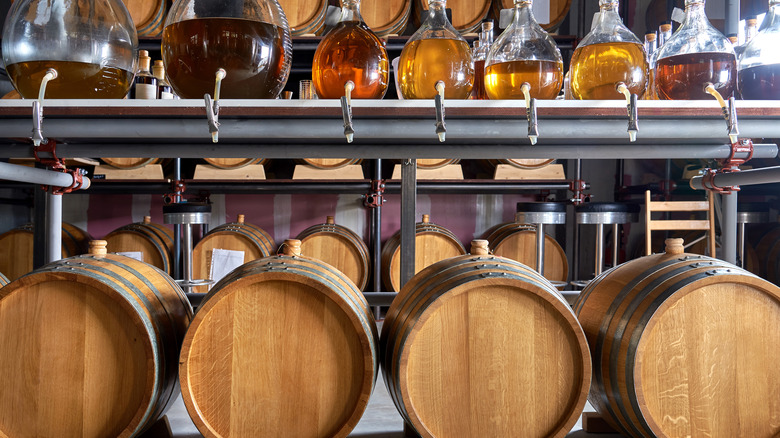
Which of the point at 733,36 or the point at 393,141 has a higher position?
the point at 733,36

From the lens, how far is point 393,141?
1446 millimetres

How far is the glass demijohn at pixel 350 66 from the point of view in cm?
120

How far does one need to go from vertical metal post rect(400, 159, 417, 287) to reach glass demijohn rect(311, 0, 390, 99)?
0.46 m

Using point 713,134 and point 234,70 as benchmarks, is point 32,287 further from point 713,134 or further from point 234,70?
point 713,134

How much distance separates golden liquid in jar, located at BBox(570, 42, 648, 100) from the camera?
118cm

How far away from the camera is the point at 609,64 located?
3.91ft

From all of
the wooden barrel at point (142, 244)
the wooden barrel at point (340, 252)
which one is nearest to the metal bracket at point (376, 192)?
the wooden barrel at point (340, 252)

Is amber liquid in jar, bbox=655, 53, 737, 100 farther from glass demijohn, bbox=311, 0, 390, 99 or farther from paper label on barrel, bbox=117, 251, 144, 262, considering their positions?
paper label on barrel, bbox=117, 251, 144, 262

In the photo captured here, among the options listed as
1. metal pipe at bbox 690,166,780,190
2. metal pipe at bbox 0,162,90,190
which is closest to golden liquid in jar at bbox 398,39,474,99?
metal pipe at bbox 690,166,780,190

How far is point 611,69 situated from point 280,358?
3.23ft

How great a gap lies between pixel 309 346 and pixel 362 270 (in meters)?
2.98

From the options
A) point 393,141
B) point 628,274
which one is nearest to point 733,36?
point 628,274

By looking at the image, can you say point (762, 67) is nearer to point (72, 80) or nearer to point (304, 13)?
point (72, 80)

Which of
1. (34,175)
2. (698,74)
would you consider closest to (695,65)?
(698,74)
